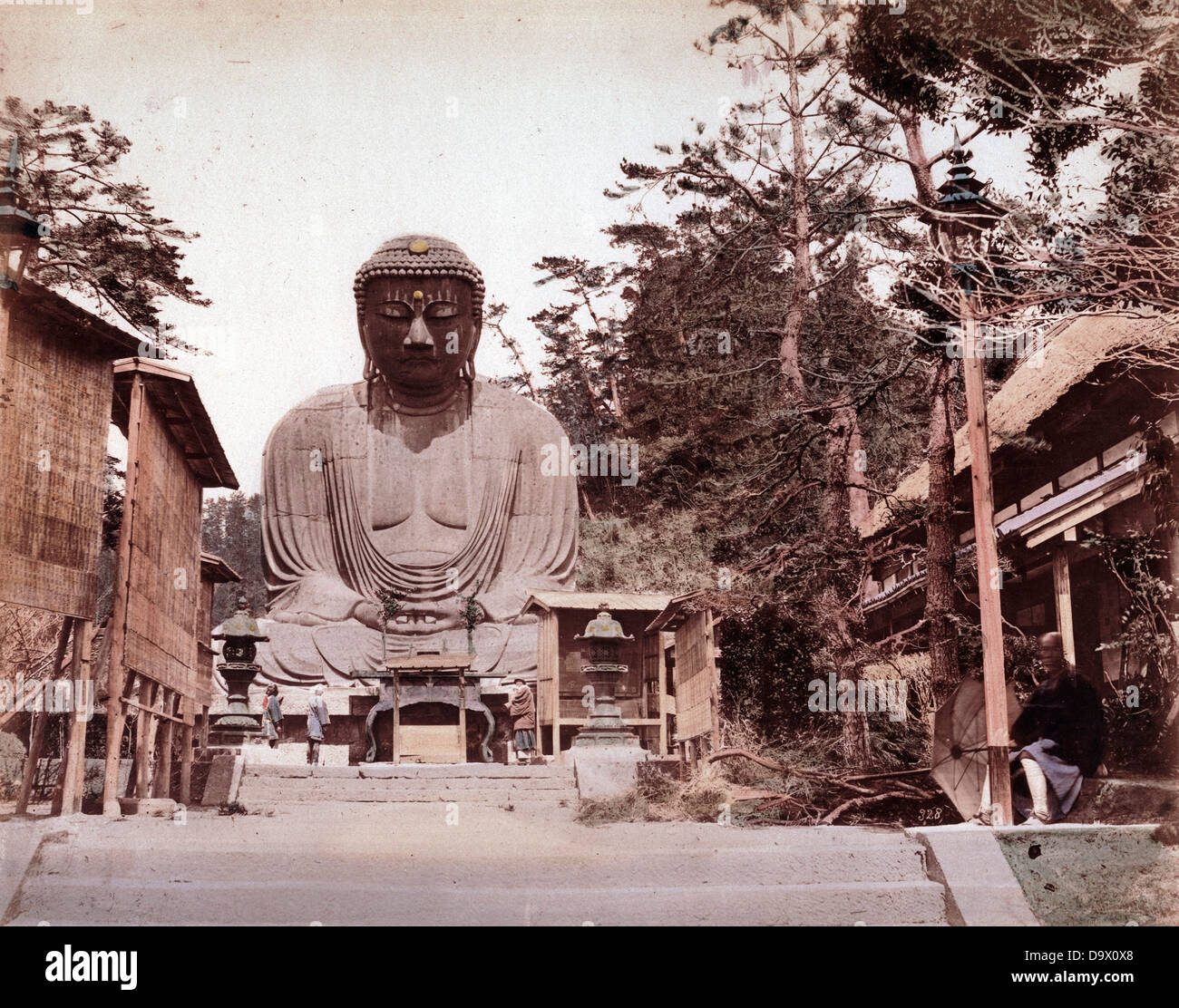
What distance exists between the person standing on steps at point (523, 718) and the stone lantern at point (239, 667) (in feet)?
7.65

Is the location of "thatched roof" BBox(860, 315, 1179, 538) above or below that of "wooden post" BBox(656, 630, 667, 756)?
above

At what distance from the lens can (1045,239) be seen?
5645 mm

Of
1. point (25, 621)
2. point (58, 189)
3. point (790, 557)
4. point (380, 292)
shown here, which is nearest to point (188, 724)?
point (25, 621)

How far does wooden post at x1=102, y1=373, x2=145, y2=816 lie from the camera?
246 inches

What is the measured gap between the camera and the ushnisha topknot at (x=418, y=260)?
12023 millimetres

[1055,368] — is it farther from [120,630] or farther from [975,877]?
[120,630]

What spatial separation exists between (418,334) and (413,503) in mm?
1943

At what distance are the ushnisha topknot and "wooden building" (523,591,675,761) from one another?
3.20 metres

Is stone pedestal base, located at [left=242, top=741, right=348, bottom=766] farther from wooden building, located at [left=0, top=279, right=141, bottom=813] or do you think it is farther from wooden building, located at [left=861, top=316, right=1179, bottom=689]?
wooden building, located at [left=861, top=316, right=1179, bottom=689]

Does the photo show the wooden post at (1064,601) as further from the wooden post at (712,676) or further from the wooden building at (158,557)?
the wooden building at (158,557)

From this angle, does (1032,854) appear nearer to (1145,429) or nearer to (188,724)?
(1145,429)

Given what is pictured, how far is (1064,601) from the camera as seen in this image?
21.7 feet

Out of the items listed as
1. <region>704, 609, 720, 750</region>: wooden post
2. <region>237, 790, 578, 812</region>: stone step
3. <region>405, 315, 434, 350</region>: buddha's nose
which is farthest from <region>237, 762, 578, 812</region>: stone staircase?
<region>405, 315, 434, 350</region>: buddha's nose

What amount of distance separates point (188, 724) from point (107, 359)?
9.69 ft
